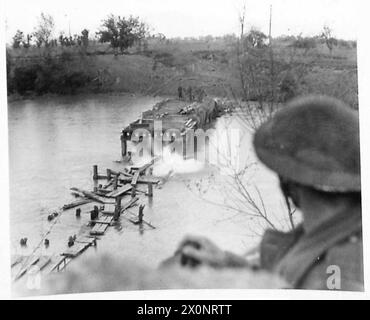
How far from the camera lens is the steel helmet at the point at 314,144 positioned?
3.35 metres

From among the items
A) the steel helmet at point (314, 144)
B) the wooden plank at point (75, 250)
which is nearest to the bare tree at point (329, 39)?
the steel helmet at point (314, 144)

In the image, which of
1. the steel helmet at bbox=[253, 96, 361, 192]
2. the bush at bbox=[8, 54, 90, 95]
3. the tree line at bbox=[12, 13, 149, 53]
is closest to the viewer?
the steel helmet at bbox=[253, 96, 361, 192]

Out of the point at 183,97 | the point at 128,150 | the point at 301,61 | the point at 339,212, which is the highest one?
the point at 301,61

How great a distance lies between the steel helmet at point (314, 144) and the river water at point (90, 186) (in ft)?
0.42

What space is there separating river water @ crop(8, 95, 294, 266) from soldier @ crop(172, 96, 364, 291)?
101mm

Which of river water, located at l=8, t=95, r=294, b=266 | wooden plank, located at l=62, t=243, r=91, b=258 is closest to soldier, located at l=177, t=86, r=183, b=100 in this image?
river water, located at l=8, t=95, r=294, b=266

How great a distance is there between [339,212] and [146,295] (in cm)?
130

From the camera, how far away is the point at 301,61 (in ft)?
12.1

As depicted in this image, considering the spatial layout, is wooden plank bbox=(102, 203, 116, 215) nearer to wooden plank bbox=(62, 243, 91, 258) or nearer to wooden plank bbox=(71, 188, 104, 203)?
wooden plank bbox=(71, 188, 104, 203)

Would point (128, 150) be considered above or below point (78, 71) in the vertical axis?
below

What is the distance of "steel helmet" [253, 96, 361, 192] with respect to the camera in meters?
3.35

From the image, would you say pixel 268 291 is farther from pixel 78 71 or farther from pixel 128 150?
pixel 78 71

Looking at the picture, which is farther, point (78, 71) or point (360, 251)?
point (78, 71)
